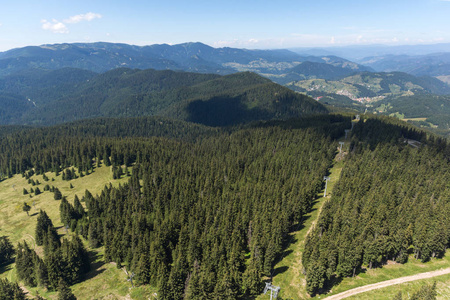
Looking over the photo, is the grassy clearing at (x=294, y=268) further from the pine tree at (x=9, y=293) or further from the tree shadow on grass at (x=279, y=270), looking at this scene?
the pine tree at (x=9, y=293)

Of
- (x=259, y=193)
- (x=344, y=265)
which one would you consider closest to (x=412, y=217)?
(x=344, y=265)

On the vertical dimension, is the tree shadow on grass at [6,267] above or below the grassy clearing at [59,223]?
below

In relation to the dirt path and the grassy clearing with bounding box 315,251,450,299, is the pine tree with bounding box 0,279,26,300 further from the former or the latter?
the dirt path

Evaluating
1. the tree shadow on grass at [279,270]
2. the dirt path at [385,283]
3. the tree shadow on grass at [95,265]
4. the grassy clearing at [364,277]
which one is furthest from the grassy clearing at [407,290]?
the tree shadow on grass at [95,265]

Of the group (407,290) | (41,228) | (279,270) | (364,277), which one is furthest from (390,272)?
(41,228)

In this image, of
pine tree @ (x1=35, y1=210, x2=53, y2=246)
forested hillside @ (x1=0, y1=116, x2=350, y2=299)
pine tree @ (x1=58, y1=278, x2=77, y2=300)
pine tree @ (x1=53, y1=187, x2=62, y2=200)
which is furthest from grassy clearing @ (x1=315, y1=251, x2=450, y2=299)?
pine tree @ (x1=53, y1=187, x2=62, y2=200)

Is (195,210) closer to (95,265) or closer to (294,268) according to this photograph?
(95,265)

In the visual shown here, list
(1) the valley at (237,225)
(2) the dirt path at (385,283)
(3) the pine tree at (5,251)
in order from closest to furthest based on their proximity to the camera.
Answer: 1. (2) the dirt path at (385,283)
2. (1) the valley at (237,225)
3. (3) the pine tree at (5,251)
